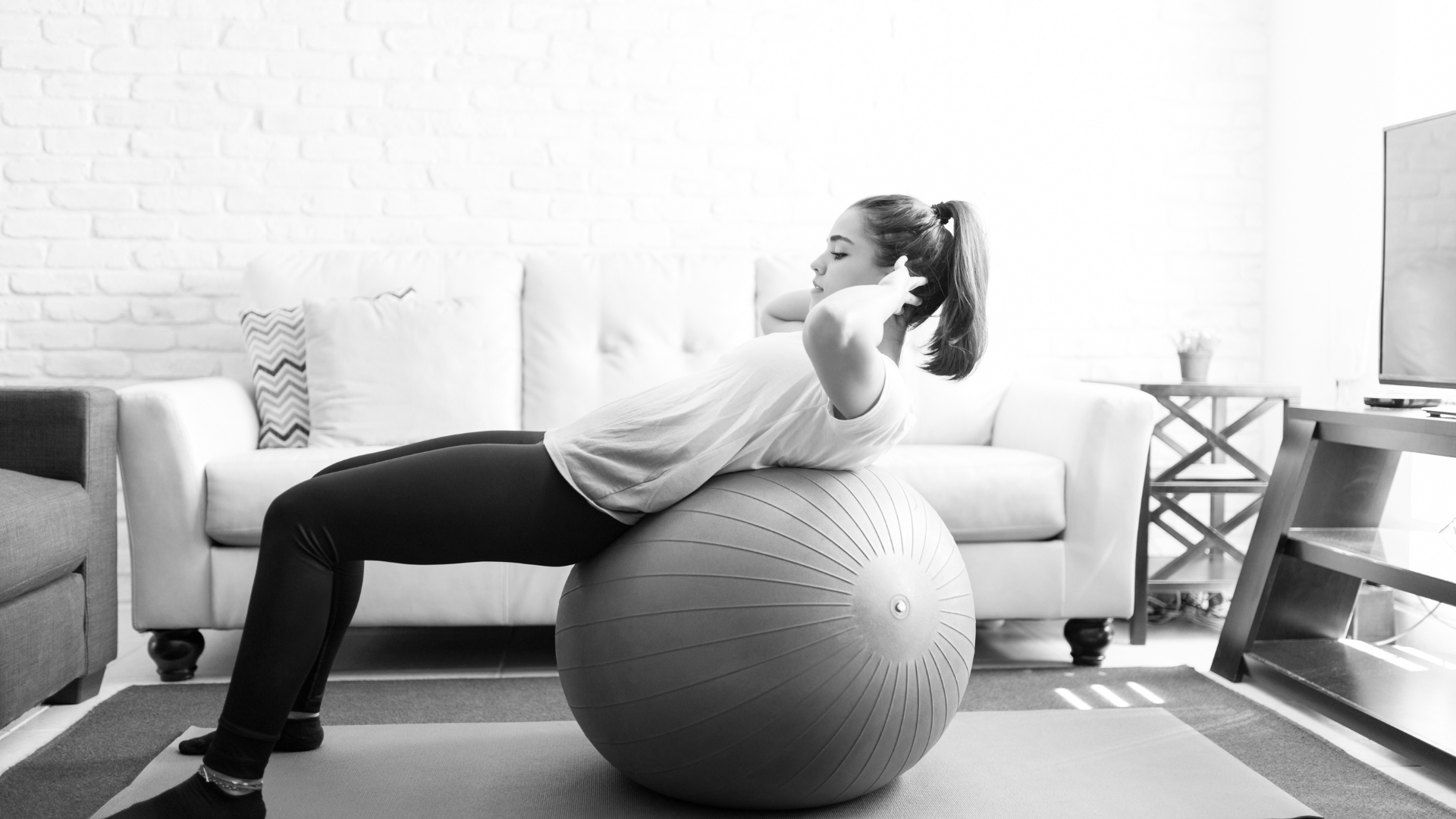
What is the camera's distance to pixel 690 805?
172 centimetres

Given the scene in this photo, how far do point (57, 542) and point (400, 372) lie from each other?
967mm

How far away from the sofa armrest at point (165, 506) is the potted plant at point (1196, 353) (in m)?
2.55

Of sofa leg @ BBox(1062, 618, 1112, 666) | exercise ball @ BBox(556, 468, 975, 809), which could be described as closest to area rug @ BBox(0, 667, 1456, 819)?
sofa leg @ BBox(1062, 618, 1112, 666)

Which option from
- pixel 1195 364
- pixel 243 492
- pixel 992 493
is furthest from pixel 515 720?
pixel 1195 364

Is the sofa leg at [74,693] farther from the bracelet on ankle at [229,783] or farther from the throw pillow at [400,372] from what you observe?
the bracelet on ankle at [229,783]

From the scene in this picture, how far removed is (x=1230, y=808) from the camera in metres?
1.76

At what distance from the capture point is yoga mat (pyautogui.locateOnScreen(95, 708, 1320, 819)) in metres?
1.73

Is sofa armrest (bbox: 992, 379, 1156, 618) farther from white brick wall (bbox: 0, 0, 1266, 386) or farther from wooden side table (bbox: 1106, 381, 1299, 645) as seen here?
white brick wall (bbox: 0, 0, 1266, 386)

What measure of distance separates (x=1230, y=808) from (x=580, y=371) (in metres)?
2.00

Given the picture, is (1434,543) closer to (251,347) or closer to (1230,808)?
(1230,808)

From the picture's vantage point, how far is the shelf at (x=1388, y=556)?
85.0 inches

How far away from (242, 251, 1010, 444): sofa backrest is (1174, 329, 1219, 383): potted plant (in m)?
0.50

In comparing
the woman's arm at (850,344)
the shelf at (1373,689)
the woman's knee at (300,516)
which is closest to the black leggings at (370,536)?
the woman's knee at (300,516)

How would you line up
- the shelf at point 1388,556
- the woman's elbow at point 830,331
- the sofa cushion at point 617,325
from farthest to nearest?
the sofa cushion at point 617,325 → the shelf at point 1388,556 → the woman's elbow at point 830,331
